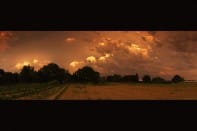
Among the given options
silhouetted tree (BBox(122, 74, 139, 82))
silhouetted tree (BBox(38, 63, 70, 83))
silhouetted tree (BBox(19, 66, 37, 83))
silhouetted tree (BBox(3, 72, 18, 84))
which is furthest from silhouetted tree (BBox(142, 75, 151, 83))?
silhouetted tree (BBox(3, 72, 18, 84))

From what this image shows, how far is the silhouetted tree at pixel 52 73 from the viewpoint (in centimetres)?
613

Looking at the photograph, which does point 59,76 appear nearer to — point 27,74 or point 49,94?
point 49,94

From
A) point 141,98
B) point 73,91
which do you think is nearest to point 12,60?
point 73,91

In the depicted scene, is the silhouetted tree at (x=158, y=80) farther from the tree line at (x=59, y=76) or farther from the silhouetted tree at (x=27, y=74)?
the silhouetted tree at (x=27, y=74)

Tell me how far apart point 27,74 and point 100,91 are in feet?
4.19

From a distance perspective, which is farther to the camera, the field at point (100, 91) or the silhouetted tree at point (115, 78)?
the silhouetted tree at point (115, 78)

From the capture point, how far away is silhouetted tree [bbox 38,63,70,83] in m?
6.13

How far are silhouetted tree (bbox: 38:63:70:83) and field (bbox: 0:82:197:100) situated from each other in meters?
0.10

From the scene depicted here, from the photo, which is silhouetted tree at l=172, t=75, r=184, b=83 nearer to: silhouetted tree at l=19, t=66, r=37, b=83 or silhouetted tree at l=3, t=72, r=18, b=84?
silhouetted tree at l=19, t=66, r=37, b=83

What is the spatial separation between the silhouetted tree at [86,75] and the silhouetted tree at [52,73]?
0.52 feet

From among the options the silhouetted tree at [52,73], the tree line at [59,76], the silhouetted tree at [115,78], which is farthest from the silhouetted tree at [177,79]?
the silhouetted tree at [52,73]
